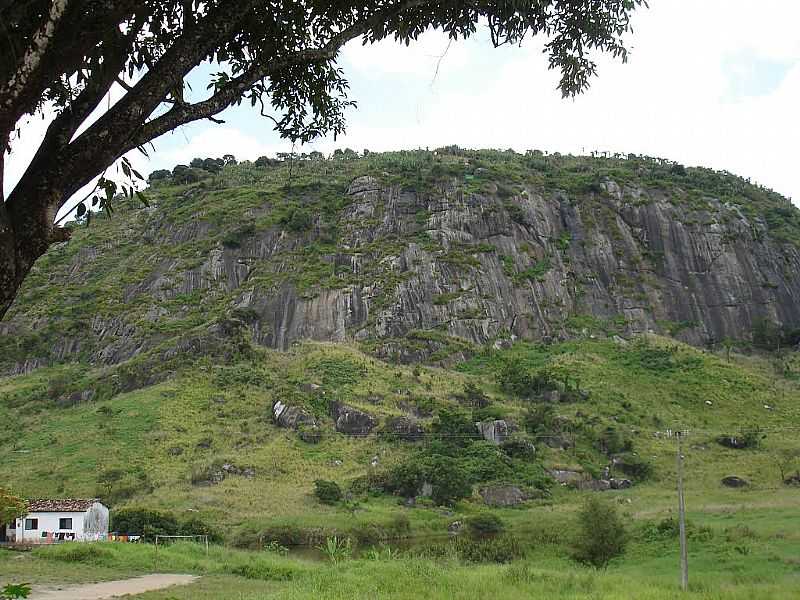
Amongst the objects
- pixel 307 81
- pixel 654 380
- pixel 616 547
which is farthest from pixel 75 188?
pixel 654 380

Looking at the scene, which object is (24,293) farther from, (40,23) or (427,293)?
(40,23)

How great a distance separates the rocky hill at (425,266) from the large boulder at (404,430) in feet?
53.6

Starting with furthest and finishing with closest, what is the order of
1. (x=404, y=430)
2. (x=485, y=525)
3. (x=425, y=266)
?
(x=425, y=266)
(x=404, y=430)
(x=485, y=525)

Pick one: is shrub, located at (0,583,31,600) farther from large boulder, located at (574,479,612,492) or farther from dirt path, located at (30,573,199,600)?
large boulder, located at (574,479,612,492)

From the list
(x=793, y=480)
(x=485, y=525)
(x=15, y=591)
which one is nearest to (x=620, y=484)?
(x=793, y=480)

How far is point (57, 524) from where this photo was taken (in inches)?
1436

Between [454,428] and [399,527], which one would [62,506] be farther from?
[454,428]

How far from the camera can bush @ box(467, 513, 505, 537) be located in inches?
1556

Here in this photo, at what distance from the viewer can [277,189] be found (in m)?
104

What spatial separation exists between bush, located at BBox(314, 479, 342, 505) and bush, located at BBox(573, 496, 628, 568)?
15.8 m

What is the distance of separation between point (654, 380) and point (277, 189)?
58.8m

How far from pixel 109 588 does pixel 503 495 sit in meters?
29.0

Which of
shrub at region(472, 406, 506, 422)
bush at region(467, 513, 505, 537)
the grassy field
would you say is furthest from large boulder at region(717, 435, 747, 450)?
bush at region(467, 513, 505, 537)

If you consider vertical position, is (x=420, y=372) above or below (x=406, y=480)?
above
